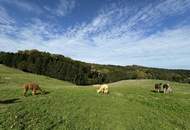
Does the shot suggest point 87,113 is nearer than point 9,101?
Yes

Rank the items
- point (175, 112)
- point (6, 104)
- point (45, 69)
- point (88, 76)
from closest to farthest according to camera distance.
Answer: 1. point (6, 104)
2. point (175, 112)
3. point (45, 69)
4. point (88, 76)

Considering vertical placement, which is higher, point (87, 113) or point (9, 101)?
point (9, 101)

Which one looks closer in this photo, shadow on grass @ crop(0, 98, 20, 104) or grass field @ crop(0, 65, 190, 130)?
grass field @ crop(0, 65, 190, 130)

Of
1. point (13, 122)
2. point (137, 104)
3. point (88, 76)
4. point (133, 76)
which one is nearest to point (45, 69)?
point (88, 76)

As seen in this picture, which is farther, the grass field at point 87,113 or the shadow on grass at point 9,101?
the shadow on grass at point 9,101

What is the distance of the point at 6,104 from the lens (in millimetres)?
25297

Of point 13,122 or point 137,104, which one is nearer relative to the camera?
point 13,122

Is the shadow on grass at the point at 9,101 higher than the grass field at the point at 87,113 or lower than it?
higher

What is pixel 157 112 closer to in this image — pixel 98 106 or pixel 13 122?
pixel 98 106

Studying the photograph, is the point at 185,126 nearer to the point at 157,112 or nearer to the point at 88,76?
the point at 157,112

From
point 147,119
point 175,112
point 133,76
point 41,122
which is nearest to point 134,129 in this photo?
point 147,119

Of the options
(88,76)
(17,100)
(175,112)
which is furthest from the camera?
(88,76)

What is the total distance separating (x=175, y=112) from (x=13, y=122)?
741 inches

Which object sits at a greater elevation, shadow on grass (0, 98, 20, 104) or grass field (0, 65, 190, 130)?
shadow on grass (0, 98, 20, 104)
